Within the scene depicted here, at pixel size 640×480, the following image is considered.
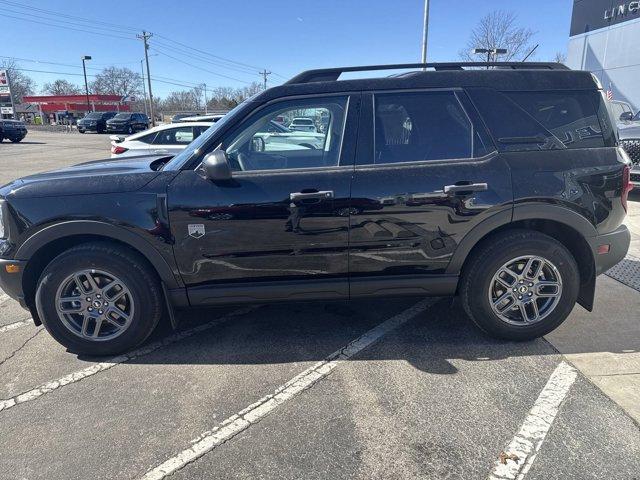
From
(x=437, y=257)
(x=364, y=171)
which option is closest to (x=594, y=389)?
(x=437, y=257)

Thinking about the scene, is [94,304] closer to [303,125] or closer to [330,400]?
[330,400]

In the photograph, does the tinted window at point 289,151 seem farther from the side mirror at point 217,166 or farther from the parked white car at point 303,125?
the side mirror at point 217,166

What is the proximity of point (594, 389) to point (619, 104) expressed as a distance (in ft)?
48.1

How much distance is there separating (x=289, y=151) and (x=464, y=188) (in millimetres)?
1292

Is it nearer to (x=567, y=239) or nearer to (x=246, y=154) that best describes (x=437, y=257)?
(x=567, y=239)

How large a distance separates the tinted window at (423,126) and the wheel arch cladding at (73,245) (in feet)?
5.87

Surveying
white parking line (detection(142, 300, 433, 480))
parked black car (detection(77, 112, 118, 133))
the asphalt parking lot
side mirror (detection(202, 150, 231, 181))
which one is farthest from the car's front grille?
parked black car (detection(77, 112, 118, 133))

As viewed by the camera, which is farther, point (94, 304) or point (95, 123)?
point (95, 123)

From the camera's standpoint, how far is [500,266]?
3.22 m

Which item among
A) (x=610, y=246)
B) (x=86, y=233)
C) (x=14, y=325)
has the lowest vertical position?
(x=14, y=325)

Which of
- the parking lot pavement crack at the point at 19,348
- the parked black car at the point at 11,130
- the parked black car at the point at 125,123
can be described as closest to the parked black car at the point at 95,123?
the parked black car at the point at 125,123

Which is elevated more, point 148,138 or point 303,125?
point 303,125

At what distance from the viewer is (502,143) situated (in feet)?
10.3

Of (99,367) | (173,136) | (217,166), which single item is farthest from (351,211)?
(173,136)
